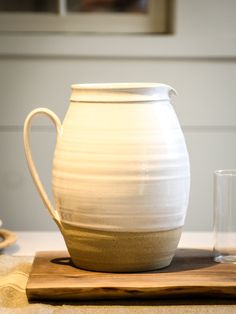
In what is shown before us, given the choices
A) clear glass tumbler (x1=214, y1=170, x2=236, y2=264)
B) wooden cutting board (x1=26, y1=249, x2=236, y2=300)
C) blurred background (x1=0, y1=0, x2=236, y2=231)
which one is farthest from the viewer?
blurred background (x1=0, y1=0, x2=236, y2=231)

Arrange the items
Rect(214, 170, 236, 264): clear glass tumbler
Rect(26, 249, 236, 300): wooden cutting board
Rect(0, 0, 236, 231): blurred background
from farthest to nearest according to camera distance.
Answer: Rect(0, 0, 236, 231): blurred background < Rect(214, 170, 236, 264): clear glass tumbler < Rect(26, 249, 236, 300): wooden cutting board

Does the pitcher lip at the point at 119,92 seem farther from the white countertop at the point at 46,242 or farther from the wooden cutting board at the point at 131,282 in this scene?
the white countertop at the point at 46,242

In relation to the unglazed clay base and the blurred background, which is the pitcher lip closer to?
the unglazed clay base

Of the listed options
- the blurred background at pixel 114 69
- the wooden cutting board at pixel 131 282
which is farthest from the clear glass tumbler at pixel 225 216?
the blurred background at pixel 114 69

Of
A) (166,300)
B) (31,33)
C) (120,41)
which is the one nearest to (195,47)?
(120,41)

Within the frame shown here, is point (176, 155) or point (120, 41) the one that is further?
point (120, 41)

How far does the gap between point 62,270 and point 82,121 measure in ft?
0.61

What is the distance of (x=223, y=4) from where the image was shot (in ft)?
5.03

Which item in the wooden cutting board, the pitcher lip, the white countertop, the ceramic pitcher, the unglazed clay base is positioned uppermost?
the pitcher lip

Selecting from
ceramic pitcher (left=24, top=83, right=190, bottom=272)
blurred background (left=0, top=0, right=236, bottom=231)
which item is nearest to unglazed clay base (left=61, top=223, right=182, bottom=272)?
ceramic pitcher (left=24, top=83, right=190, bottom=272)

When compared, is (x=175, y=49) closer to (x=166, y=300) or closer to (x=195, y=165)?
(x=195, y=165)

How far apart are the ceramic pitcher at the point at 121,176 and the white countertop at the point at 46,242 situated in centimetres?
24

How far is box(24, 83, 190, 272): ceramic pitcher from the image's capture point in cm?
80

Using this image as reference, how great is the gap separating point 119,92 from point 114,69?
73 centimetres
